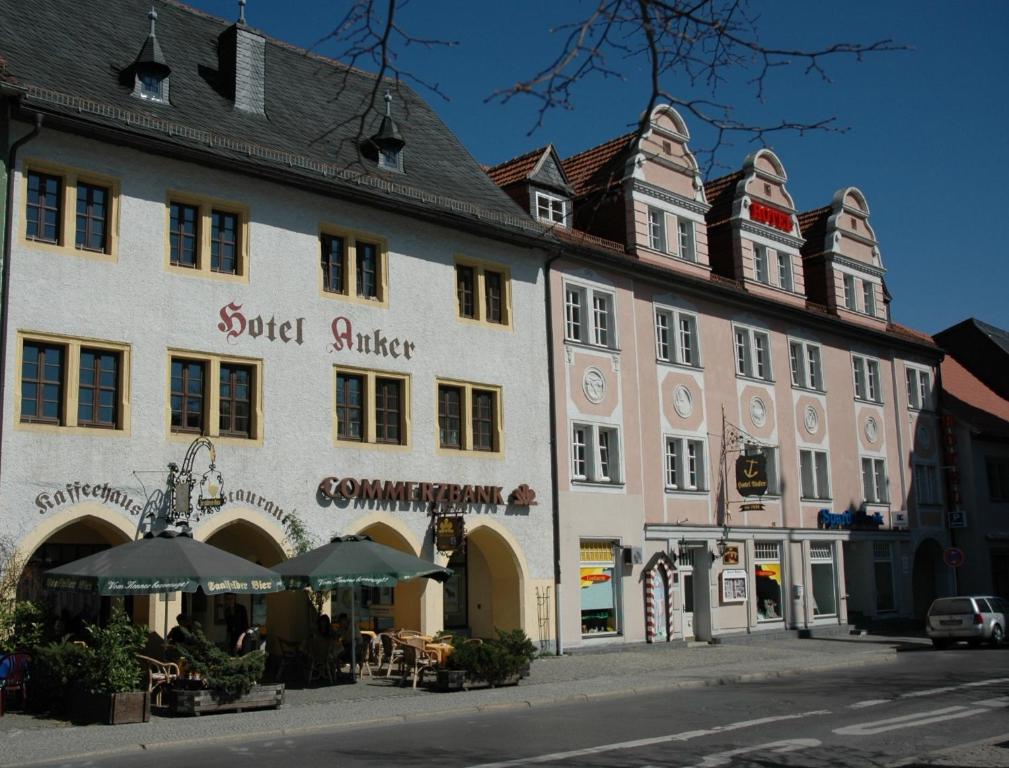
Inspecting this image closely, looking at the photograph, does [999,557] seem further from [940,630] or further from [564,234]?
[564,234]

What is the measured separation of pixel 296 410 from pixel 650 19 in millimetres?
17067

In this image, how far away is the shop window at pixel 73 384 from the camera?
18922mm

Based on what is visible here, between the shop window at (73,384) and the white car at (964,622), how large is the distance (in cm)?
2199

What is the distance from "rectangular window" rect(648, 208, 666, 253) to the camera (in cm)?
3138

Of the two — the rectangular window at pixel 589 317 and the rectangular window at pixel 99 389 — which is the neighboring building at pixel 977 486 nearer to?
the rectangular window at pixel 589 317

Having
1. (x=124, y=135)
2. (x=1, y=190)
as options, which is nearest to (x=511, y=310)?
(x=124, y=135)

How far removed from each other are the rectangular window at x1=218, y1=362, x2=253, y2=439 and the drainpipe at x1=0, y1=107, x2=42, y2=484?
4.00 metres

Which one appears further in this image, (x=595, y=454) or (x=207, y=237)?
(x=595, y=454)

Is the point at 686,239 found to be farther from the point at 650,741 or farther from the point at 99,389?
the point at 650,741

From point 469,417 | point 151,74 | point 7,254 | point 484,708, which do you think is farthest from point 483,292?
point 484,708

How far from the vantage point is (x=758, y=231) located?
34938 millimetres

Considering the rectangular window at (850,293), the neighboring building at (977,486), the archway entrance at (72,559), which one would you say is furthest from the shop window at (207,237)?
the neighboring building at (977,486)

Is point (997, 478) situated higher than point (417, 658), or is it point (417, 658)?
point (997, 478)

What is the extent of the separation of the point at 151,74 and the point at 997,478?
112 ft
